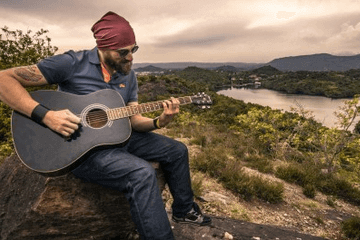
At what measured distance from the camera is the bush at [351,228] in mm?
3516

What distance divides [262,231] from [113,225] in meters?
2.11

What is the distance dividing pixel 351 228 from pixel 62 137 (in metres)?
4.63

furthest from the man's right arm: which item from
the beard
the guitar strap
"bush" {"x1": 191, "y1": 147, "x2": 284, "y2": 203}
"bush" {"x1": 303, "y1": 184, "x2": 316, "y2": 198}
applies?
"bush" {"x1": 303, "y1": 184, "x2": 316, "y2": 198}

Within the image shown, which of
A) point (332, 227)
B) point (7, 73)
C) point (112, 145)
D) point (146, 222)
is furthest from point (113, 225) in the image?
point (332, 227)

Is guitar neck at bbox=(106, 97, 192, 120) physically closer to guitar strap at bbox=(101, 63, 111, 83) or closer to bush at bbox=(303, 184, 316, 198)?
guitar strap at bbox=(101, 63, 111, 83)

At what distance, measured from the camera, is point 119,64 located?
2.52 metres

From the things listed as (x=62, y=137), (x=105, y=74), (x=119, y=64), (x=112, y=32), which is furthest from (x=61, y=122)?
(x=112, y=32)

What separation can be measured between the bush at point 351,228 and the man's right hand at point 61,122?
4.51m

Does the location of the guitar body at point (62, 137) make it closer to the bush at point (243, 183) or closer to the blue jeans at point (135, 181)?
the blue jeans at point (135, 181)

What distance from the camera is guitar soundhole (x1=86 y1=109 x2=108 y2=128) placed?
2240 mm

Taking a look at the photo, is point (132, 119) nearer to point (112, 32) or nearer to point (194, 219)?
point (112, 32)

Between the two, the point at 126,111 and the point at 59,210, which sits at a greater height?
the point at 126,111

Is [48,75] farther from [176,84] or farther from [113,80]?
[176,84]

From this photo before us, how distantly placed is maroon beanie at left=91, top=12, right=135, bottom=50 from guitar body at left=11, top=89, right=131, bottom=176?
0.61 m
